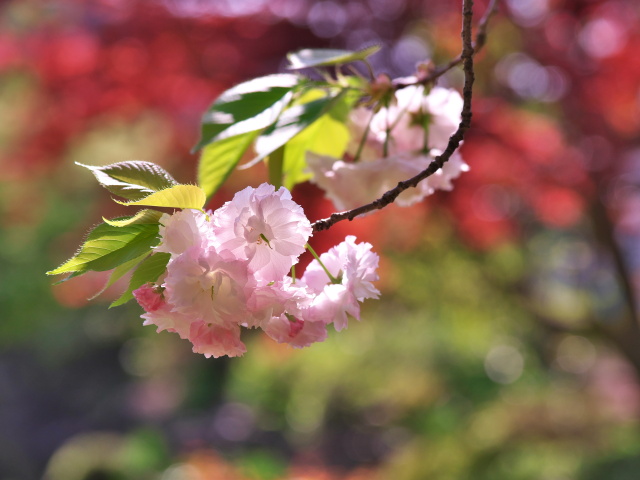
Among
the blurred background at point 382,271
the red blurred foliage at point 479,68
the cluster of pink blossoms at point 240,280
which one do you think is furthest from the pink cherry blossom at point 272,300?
the red blurred foliage at point 479,68

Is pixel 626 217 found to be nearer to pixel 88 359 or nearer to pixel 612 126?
pixel 612 126

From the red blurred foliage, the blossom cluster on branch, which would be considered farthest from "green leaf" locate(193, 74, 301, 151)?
the red blurred foliage

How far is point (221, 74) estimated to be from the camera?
6.65 ft

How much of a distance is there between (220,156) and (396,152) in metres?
0.13

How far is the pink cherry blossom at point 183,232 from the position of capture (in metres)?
0.33

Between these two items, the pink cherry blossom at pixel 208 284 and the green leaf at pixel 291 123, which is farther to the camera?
the green leaf at pixel 291 123

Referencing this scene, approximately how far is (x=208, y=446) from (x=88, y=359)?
121 inches

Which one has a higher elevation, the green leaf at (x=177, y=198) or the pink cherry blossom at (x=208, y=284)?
the green leaf at (x=177, y=198)

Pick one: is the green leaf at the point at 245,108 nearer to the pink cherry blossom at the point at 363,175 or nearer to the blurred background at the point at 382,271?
the pink cherry blossom at the point at 363,175

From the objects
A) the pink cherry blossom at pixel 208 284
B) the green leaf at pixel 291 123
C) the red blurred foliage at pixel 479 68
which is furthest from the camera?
the red blurred foliage at pixel 479 68

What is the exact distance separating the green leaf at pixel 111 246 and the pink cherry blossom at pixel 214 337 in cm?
5

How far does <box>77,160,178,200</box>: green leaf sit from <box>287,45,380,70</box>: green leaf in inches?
6.1

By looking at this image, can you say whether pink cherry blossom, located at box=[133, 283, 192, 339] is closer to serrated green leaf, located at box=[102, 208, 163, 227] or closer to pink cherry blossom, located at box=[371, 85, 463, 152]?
serrated green leaf, located at box=[102, 208, 163, 227]

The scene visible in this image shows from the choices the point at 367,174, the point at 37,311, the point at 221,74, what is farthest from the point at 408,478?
the point at 37,311
